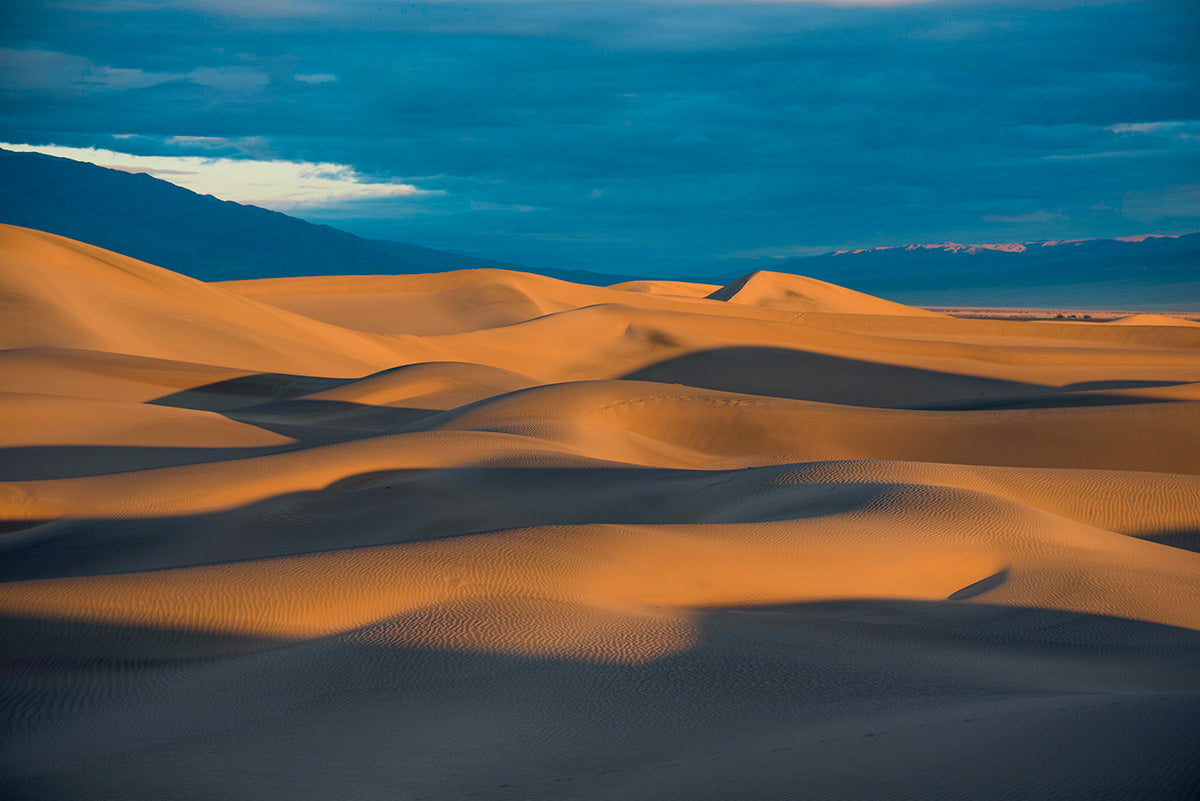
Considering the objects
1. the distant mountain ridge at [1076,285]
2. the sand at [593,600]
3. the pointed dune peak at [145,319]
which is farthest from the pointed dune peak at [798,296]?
the distant mountain ridge at [1076,285]

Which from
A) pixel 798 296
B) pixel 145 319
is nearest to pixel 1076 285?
pixel 798 296

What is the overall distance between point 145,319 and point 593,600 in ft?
63.2

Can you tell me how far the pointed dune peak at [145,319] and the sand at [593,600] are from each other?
4.41 metres

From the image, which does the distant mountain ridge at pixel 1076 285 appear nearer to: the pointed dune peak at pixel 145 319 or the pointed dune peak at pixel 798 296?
the pointed dune peak at pixel 798 296

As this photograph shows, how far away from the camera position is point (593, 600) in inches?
224

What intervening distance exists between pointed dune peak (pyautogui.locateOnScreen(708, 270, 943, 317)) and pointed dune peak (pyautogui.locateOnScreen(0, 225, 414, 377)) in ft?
90.9

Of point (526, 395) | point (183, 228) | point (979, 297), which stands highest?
point (183, 228)

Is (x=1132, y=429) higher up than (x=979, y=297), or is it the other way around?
(x=979, y=297)

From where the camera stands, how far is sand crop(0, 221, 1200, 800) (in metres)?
3.55

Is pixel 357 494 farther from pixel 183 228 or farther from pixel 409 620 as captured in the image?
pixel 183 228

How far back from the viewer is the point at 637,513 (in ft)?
28.9

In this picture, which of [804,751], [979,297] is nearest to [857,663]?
[804,751]

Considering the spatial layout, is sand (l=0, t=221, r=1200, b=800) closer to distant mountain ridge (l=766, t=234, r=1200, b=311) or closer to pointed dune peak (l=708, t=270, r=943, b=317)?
pointed dune peak (l=708, t=270, r=943, b=317)

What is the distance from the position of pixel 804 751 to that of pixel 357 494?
21.4ft
